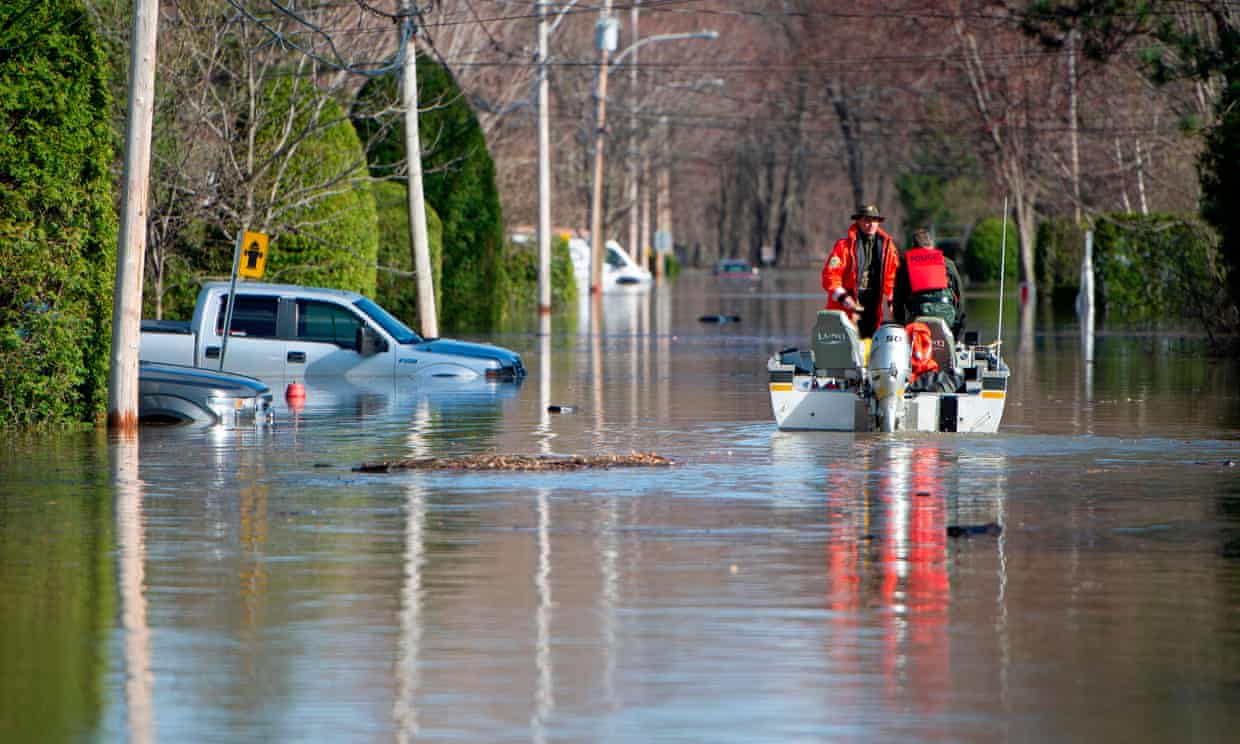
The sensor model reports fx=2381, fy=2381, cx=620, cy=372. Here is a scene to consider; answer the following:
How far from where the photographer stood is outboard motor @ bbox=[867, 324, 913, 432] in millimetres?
20453

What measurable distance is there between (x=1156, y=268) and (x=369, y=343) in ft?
97.0

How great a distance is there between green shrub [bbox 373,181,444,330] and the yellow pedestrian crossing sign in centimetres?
1679

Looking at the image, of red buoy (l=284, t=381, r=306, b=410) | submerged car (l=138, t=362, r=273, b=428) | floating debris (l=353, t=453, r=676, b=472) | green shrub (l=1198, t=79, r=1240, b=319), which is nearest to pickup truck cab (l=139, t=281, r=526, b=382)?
red buoy (l=284, t=381, r=306, b=410)

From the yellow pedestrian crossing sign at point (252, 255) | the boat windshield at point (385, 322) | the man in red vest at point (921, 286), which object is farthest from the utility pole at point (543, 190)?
the man in red vest at point (921, 286)

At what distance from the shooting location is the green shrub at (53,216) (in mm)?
20875

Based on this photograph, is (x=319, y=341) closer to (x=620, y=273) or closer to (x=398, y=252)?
(x=398, y=252)

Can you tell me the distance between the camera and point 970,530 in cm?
1413

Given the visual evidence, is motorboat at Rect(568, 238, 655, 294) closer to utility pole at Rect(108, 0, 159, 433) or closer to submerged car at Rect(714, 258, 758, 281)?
submerged car at Rect(714, 258, 758, 281)

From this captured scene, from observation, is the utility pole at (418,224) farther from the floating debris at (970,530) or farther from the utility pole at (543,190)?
the floating debris at (970,530)

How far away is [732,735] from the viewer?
8.43 m

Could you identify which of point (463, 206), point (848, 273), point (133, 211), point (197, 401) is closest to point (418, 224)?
point (463, 206)

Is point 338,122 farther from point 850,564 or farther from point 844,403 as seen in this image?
point 850,564

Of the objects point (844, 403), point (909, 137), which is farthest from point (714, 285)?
point (844, 403)

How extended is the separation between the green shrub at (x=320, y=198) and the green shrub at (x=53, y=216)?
14306mm
